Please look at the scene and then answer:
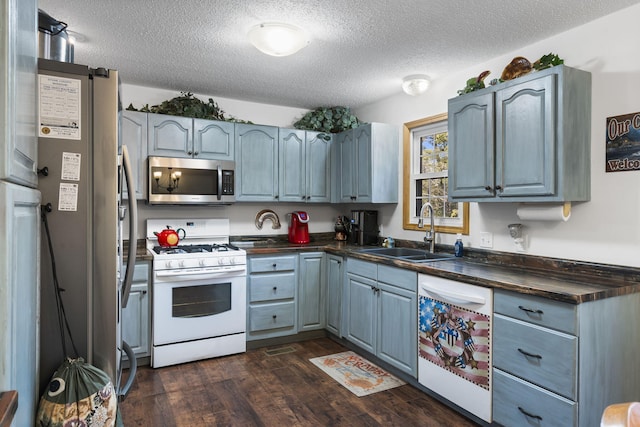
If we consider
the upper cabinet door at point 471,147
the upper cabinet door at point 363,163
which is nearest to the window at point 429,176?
the upper cabinet door at point 363,163

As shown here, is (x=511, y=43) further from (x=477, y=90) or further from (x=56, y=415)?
(x=56, y=415)

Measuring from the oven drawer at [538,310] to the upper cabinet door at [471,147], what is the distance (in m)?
0.75

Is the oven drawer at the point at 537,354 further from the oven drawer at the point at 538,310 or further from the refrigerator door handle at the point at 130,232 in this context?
the refrigerator door handle at the point at 130,232

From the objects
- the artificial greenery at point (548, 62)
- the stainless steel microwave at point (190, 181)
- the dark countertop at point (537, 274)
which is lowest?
the dark countertop at point (537, 274)

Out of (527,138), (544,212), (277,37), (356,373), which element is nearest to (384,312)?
(356,373)

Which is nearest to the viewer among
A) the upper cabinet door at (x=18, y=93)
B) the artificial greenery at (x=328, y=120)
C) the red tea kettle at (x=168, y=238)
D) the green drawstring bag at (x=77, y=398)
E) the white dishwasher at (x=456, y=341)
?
the upper cabinet door at (x=18, y=93)

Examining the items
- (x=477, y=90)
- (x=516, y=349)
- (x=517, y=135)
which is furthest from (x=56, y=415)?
(x=477, y=90)

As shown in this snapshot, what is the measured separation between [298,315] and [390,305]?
43.2 inches

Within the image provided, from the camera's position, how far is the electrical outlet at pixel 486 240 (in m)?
2.97

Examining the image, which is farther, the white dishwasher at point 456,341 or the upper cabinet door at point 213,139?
the upper cabinet door at point 213,139

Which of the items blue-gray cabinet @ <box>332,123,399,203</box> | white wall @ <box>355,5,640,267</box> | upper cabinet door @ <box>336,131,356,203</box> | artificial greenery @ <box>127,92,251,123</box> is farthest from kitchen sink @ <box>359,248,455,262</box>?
artificial greenery @ <box>127,92,251,123</box>

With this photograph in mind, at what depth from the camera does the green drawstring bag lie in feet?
4.42

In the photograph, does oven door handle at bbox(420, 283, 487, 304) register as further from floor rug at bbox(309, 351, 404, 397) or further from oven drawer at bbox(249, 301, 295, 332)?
oven drawer at bbox(249, 301, 295, 332)

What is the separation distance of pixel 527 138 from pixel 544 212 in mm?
480
